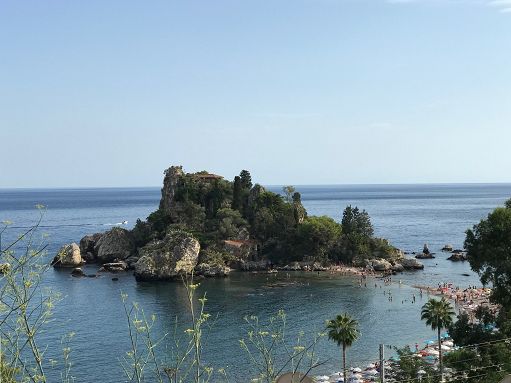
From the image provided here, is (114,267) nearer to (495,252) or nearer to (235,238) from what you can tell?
(235,238)

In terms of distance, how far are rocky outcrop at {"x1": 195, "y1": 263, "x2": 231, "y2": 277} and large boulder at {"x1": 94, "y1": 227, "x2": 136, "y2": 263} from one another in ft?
60.8

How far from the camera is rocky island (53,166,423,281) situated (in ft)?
286

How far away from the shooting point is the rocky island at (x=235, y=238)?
286 feet

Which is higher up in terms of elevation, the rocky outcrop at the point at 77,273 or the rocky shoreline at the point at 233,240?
the rocky shoreline at the point at 233,240

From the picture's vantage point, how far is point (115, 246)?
9638 centimetres

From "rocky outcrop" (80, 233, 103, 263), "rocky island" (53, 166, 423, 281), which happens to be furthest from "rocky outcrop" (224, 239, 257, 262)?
"rocky outcrop" (80, 233, 103, 263)

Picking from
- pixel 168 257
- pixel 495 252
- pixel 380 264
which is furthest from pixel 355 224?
pixel 495 252

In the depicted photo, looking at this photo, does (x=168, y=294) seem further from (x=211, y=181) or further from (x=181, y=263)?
(x=211, y=181)

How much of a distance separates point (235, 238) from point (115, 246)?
2258cm

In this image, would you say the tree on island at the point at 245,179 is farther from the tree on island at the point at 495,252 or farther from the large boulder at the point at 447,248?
the tree on island at the point at 495,252

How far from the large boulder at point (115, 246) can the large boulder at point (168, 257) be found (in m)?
11.2

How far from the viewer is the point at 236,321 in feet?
183

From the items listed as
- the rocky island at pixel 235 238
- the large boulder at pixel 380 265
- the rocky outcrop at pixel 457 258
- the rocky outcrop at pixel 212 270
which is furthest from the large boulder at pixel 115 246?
the rocky outcrop at pixel 457 258

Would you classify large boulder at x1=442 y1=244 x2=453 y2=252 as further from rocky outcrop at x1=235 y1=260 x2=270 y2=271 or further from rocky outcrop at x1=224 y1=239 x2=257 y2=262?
rocky outcrop at x1=224 y1=239 x2=257 y2=262
